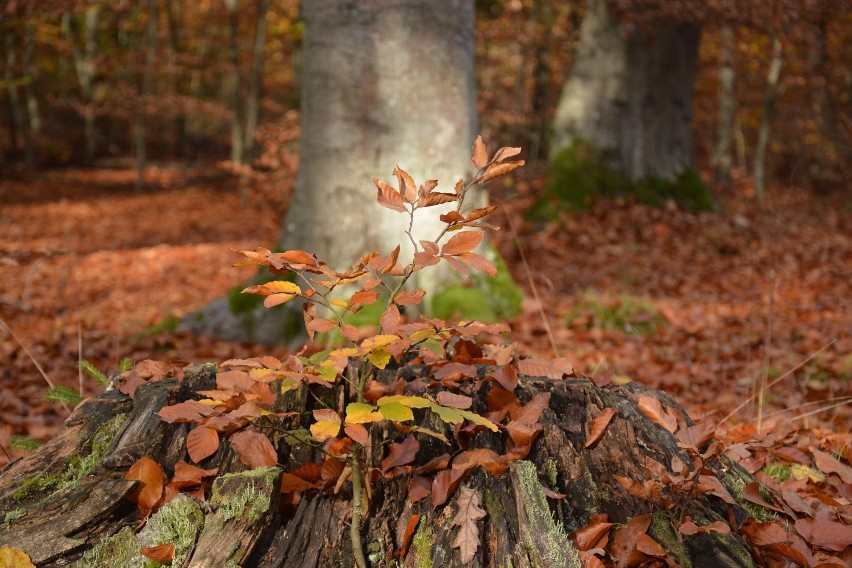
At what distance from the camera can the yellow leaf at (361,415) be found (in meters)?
1.46

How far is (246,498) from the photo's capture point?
1620 mm

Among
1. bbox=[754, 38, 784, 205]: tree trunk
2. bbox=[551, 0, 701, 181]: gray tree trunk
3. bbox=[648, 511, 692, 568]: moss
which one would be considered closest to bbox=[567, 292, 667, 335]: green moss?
bbox=[648, 511, 692, 568]: moss

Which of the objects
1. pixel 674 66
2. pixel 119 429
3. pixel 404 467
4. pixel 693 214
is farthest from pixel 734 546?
pixel 674 66

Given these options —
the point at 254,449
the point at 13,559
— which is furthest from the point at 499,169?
the point at 13,559

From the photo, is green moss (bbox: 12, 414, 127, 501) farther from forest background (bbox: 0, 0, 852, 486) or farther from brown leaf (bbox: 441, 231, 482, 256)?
brown leaf (bbox: 441, 231, 482, 256)

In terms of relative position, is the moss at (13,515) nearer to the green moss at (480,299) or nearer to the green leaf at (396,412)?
the green leaf at (396,412)

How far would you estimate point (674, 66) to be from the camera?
8.76 metres

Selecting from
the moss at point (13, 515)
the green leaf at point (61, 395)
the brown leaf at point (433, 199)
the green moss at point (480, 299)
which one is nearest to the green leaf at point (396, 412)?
the brown leaf at point (433, 199)

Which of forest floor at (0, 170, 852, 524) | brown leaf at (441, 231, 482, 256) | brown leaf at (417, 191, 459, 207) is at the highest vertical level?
brown leaf at (417, 191, 459, 207)

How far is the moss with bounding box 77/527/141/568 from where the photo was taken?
157 centimetres

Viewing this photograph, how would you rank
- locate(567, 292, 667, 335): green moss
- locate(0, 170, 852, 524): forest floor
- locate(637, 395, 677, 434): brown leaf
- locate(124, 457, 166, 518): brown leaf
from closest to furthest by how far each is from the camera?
locate(124, 457, 166, 518): brown leaf → locate(637, 395, 677, 434): brown leaf → locate(0, 170, 852, 524): forest floor → locate(567, 292, 667, 335): green moss

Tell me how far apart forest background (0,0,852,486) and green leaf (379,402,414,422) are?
0.80m

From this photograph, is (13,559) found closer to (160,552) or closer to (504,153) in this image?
(160,552)

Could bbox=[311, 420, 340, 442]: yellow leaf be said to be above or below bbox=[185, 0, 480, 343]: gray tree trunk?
below
